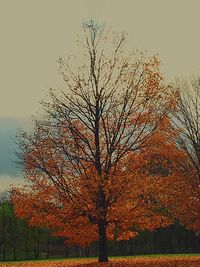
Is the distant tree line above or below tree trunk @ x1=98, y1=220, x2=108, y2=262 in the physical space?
above

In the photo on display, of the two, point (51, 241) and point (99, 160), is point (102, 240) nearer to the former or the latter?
point (99, 160)

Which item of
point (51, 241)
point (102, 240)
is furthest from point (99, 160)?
point (51, 241)

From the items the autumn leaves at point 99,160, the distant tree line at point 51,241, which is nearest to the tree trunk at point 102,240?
the autumn leaves at point 99,160

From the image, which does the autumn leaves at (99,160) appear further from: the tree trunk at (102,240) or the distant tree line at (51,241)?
the distant tree line at (51,241)

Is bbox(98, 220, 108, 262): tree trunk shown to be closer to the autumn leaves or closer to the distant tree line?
the autumn leaves

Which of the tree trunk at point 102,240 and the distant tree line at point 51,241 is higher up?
the distant tree line at point 51,241

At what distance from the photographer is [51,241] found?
10325cm

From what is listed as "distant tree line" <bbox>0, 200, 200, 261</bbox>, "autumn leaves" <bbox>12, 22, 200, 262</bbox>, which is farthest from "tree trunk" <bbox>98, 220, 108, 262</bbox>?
"distant tree line" <bbox>0, 200, 200, 261</bbox>

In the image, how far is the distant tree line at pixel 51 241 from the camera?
9219 cm

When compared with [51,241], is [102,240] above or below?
below

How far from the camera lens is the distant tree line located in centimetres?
9219

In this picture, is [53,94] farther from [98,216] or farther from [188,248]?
[188,248]

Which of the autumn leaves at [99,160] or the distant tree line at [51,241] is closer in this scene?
the autumn leaves at [99,160]

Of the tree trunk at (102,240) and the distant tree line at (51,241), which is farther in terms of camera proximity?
the distant tree line at (51,241)
